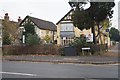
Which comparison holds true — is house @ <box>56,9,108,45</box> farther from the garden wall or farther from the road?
the road

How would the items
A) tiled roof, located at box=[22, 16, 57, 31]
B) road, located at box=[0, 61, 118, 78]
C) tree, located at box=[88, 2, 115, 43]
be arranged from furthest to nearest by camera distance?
tiled roof, located at box=[22, 16, 57, 31] < tree, located at box=[88, 2, 115, 43] < road, located at box=[0, 61, 118, 78]

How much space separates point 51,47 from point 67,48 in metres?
3.01

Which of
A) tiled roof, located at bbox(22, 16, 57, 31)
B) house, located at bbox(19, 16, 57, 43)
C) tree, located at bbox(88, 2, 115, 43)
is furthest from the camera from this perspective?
tiled roof, located at bbox(22, 16, 57, 31)

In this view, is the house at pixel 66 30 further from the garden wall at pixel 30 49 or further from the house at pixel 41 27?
the garden wall at pixel 30 49

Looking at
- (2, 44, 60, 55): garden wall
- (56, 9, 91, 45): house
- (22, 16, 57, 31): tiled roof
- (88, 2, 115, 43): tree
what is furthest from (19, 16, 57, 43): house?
(88, 2, 115, 43): tree

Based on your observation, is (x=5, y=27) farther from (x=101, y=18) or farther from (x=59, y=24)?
(x=101, y=18)

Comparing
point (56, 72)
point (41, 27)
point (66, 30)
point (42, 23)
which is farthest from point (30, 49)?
point (42, 23)

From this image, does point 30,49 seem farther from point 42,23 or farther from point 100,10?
point 42,23

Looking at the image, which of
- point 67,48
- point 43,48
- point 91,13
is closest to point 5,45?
point 43,48

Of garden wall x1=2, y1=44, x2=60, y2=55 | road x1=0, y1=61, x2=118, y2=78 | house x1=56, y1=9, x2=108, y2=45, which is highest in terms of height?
house x1=56, y1=9, x2=108, y2=45

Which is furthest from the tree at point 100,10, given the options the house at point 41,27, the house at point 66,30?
the house at point 41,27

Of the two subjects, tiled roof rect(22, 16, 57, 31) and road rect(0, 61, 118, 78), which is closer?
road rect(0, 61, 118, 78)

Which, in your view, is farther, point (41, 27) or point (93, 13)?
point (41, 27)

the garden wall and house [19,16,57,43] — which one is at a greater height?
house [19,16,57,43]
